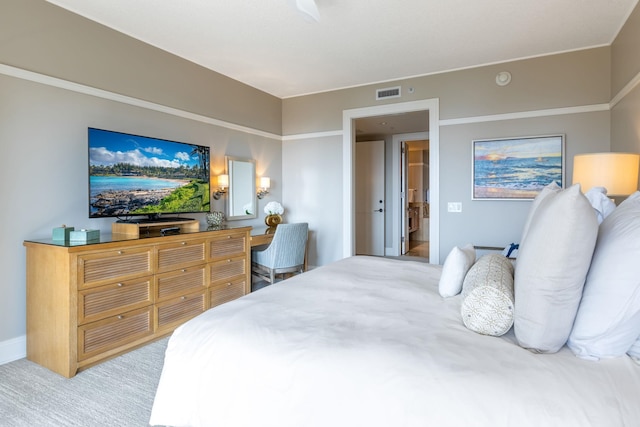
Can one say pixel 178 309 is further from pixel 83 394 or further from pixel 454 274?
pixel 454 274

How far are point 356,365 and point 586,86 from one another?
400 cm

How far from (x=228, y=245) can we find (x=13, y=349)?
181cm

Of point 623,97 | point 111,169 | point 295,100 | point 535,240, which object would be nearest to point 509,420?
point 535,240

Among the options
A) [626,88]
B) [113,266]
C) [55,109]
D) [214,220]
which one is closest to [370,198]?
[214,220]

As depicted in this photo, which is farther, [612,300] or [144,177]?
[144,177]

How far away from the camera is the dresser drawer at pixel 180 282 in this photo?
2.98m

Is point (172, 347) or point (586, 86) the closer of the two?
point (172, 347)

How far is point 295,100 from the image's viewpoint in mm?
5203

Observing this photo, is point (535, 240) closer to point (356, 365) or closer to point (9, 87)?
point (356, 365)

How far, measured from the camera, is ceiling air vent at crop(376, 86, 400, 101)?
14.7 feet

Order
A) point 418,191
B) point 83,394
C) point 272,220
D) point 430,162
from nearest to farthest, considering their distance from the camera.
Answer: point 83,394 → point 430,162 → point 272,220 → point 418,191

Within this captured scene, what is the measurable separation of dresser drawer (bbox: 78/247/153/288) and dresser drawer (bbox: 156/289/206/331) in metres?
0.37

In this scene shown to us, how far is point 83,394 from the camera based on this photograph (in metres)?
2.15

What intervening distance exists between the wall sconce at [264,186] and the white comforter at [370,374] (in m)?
3.30
